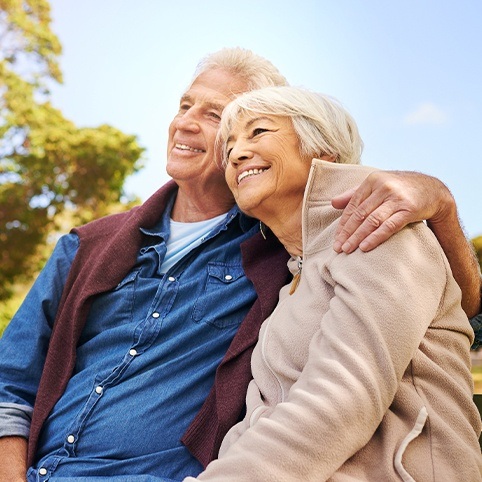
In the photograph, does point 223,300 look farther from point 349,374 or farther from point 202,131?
point 349,374

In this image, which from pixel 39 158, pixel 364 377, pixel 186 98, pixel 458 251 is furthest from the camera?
pixel 39 158

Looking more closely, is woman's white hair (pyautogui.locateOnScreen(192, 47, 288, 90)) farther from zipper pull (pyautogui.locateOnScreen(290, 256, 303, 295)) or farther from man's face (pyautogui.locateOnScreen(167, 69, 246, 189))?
zipper pull (pyautogui.locateOnScreen(290, 256, 303, 295))

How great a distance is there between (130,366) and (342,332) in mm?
861

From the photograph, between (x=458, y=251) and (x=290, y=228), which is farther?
(x=290, y=228)

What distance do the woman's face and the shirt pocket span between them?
0.26 meters

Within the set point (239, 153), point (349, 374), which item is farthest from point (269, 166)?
point (349, 374)

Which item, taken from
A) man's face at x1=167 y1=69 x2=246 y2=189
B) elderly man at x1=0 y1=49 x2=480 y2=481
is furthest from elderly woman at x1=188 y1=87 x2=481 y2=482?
man's face at x1=167 y1=69 x2=246 y2=189

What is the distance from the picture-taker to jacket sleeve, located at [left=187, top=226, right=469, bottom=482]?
130 centimetres

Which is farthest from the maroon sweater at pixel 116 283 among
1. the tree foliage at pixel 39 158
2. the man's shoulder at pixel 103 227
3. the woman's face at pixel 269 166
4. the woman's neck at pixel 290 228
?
the tree foliage at pixel 39 158

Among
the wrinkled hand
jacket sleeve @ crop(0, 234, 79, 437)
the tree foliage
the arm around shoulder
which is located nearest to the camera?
the wrinkled hand

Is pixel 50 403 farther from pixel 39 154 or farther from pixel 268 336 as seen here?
pixel 39 154

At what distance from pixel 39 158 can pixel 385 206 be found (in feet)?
38.1

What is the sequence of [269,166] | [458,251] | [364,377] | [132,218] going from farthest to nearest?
1. [132,218]
2. [269,166]
3. [458,251]
4. [364,377]

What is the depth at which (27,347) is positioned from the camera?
7.48ft
